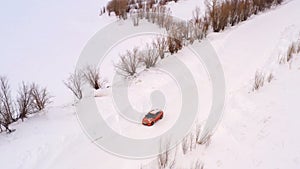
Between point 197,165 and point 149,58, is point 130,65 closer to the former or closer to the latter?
point 149,58

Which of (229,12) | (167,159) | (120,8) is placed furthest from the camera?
(120,8)

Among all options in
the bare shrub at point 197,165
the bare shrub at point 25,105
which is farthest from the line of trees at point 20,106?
the bare shrub at point 197,165

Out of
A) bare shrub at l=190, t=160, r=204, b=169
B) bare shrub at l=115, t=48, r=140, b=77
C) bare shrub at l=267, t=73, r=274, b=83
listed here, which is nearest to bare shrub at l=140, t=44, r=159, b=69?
bare shrub at l=115, t=48, r=140, b=77

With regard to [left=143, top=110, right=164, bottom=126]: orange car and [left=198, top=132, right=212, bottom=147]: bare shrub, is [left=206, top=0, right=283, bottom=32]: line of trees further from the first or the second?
[left=198, top=132, right=212, bottom=147]: bare shrub

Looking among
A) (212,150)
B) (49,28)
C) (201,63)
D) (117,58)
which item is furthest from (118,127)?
(49,28)

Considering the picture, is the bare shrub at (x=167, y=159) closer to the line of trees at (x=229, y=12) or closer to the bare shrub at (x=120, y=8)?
the line of trees at (x=229, y=12)

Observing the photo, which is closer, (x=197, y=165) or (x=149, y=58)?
(x=197, y=165)

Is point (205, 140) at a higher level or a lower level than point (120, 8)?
lower

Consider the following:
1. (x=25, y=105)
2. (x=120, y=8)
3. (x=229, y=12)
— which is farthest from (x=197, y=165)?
(x=120, y=8)
